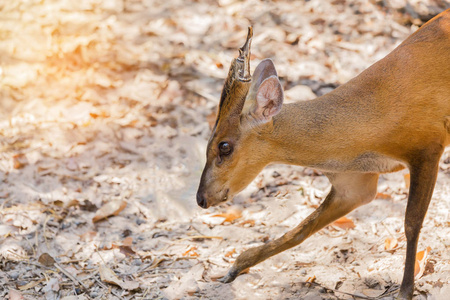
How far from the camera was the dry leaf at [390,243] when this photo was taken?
431cm

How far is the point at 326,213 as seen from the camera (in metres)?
4.12

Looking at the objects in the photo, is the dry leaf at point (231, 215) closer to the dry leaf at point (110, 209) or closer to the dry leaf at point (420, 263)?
the dry leaf at point (110, 209)

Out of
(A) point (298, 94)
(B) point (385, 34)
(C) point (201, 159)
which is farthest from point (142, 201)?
(B) point (385, 34)

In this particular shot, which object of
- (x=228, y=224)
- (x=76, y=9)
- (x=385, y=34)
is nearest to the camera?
(x=228, y=224)

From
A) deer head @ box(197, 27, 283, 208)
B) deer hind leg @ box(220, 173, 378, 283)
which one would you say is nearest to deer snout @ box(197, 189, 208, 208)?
deer head @ box(197, 27, 283, 208)

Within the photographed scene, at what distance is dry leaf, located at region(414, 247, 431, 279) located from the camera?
12.6 feet

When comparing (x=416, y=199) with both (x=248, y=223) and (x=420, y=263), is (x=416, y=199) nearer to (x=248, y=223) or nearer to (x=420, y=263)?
(x=420, y=263)

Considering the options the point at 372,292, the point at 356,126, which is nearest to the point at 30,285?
→ the point at 372,292

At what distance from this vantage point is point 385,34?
721cm

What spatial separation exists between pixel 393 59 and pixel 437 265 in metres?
1.42

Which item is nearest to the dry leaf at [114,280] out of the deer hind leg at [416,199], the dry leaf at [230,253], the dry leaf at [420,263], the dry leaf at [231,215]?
the dry leaf at [230,253]

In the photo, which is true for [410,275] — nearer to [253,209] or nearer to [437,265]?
[437,265]

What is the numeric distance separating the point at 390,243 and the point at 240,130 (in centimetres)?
155

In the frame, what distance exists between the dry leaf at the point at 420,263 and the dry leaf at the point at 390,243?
1.01 feet
